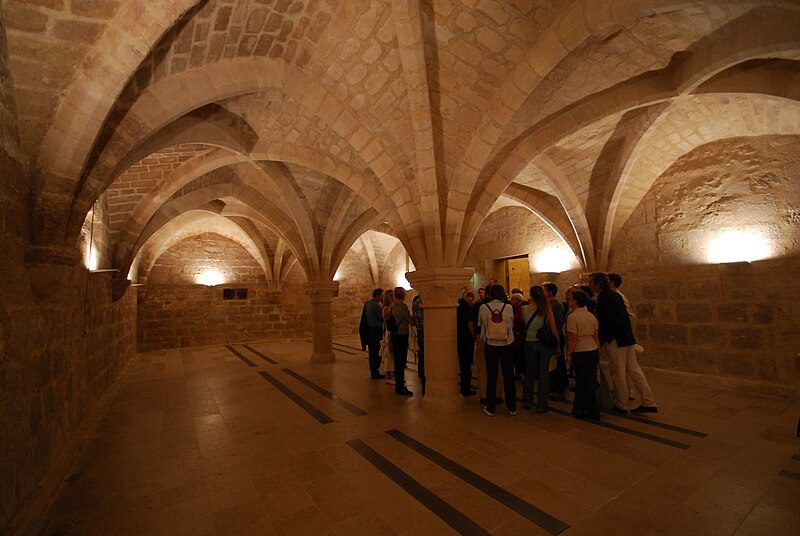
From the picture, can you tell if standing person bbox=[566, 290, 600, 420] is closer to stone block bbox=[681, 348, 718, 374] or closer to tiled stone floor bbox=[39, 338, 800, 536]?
tiled stone floor bbox=[39, 338, 800, 536]

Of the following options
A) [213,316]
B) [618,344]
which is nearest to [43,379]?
[618,344]

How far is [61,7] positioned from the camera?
7.42 ft

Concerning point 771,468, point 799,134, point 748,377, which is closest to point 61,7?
point 771,468

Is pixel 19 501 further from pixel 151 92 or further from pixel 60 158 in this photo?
pixel 151 92

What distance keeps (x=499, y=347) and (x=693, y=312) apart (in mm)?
3862

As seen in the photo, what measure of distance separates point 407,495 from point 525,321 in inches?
100

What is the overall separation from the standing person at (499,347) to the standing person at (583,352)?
0.62 meters

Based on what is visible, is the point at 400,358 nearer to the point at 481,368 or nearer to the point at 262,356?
the point at 481,368

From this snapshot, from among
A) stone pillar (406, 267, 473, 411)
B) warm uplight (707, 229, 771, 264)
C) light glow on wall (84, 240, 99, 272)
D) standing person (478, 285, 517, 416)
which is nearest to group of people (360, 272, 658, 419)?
standing person (478, 285, 517, 416)

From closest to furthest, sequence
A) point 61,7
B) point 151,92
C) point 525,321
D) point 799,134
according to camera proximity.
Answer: point 61,7 < point 151,92 < point 525,321 < point 799,134

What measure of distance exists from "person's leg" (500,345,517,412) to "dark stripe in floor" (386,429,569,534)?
126 centimetres

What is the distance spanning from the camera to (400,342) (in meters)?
5.00

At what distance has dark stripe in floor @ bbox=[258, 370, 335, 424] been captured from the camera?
4045 mm

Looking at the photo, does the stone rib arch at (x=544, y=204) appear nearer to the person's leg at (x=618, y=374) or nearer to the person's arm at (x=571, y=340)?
the person's leg at (x=618, y=374)
